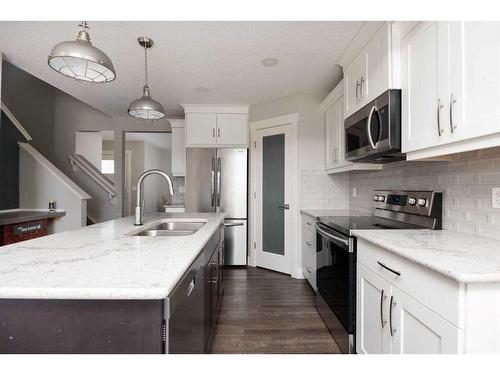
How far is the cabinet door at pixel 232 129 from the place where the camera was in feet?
12.3

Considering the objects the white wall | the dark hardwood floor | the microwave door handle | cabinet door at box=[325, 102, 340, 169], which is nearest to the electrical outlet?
the microwave door handle

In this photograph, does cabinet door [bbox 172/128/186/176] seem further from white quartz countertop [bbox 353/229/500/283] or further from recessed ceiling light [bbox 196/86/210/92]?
white quartz countertop [bbox 353/229/500/283]

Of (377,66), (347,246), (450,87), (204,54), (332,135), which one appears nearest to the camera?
(450,87)

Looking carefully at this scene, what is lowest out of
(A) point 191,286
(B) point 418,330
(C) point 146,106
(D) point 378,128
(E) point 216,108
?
(B) point 418,330

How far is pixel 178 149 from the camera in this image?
4273mm

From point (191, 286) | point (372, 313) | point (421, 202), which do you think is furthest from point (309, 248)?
point (191, 286)

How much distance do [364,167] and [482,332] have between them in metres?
1.75

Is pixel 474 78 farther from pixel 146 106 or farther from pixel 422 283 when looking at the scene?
pixel 146 106

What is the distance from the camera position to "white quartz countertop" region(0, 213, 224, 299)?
2.22 feet

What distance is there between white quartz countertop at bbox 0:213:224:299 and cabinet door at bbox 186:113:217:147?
2546mm

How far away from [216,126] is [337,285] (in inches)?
107

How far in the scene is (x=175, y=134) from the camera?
14.1 feet

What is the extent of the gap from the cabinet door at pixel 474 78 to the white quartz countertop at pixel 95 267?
1.24 meters
